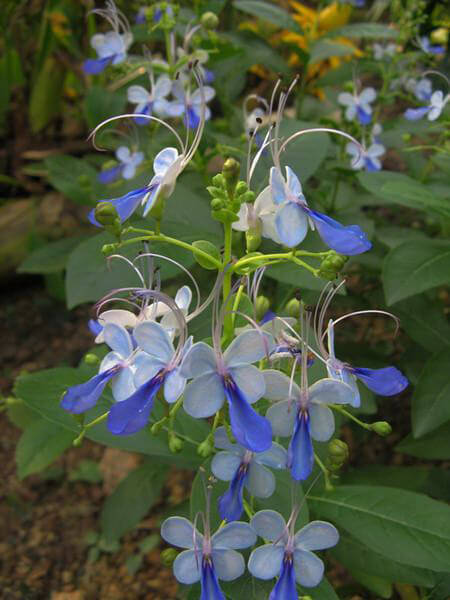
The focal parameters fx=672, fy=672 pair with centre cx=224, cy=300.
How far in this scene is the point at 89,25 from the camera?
Result: 2.80 m

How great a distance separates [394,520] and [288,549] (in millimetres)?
292

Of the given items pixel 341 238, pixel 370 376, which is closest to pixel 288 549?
pixel 370 376

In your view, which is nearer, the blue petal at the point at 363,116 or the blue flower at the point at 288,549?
the blue flower at the point at 288,549

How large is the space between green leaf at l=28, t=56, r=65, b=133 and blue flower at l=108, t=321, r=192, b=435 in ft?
7.88

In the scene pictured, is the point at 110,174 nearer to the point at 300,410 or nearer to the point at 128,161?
the point at 128,161

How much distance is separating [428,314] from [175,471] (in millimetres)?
949

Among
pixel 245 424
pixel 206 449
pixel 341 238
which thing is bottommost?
pixel 206 449

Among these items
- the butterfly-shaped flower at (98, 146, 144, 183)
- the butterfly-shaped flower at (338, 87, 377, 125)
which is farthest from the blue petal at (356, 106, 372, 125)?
the butterfly-shaped flower at (98, 146, 144, 183)

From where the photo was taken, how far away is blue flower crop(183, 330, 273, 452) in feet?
2.55

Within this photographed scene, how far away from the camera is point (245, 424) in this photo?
777 millimetres

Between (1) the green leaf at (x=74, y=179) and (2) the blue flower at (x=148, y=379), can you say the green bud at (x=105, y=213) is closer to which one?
(2) the blue flower at (x=148, y=379)

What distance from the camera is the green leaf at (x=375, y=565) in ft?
4.10

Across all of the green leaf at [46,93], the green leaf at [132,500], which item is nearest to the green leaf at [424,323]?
the green leaf at [132,500]

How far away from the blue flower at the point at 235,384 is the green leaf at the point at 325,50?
1.66 m
